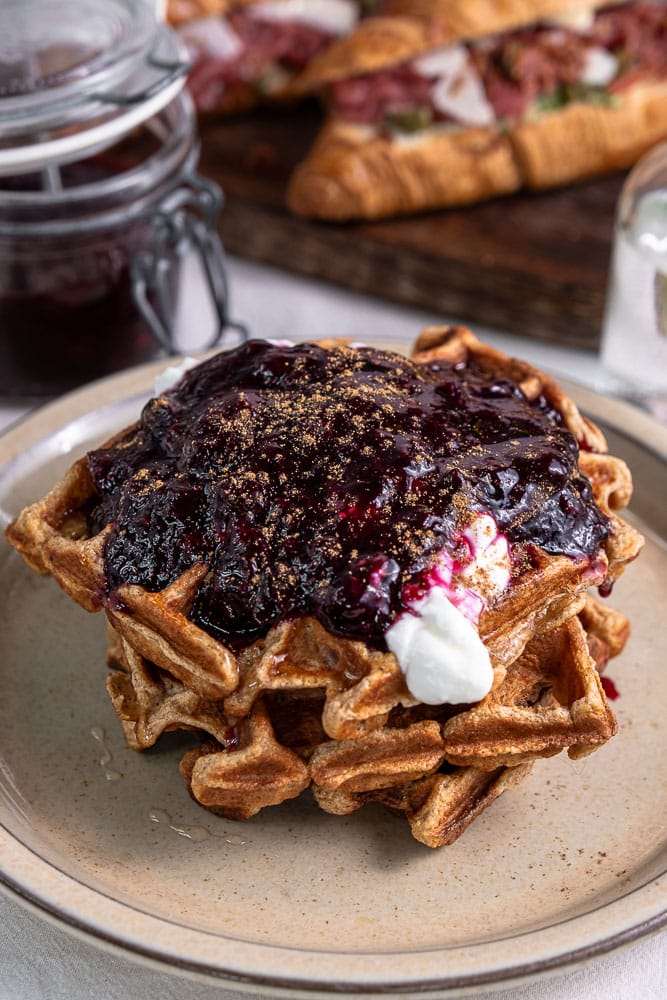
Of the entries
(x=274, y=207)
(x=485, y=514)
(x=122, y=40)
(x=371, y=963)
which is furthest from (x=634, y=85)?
(x=371, y=963)

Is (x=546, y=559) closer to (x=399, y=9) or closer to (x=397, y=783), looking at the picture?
(x=397, y=783)

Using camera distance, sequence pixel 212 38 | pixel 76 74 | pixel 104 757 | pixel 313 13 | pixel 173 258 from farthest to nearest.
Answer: pixel 313 13
pixel 212 38
pixel 173 258
pixel 76 74
pixel 104 757

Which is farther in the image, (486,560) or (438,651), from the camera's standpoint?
(486,560)

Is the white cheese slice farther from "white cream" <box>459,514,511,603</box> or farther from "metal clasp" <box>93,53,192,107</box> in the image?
"white cream" <box>459,514,511,603</box>

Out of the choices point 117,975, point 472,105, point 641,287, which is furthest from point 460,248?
point 117,975

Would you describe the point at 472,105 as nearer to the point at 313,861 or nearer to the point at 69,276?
the point at 69,276

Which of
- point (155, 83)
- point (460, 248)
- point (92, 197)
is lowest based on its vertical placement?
point (460, 248)

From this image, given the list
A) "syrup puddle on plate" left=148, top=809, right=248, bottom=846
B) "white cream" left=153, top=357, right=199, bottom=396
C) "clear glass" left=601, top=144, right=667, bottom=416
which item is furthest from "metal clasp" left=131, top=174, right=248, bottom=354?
"syrup puddle on plate" left=148, top=809, right=248, bottom=846
